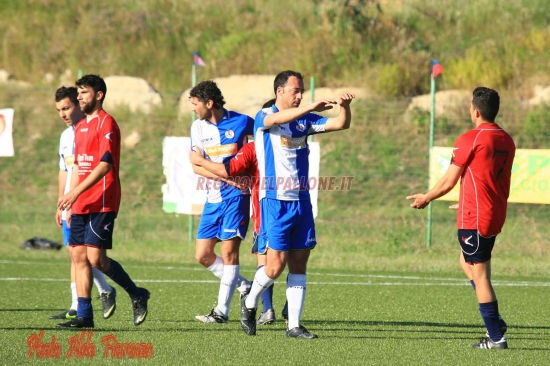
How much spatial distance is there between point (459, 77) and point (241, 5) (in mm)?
7826

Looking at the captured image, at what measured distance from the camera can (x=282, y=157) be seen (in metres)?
7.06

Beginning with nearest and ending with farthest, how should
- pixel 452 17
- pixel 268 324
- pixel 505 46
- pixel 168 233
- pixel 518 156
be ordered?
pixel 268 324 → pixel 518 156 → pixel 168 233 → pixel 505 46 → pixel 452 17

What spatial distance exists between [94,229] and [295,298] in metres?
1.72

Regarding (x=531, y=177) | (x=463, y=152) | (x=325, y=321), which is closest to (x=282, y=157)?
(x=463, y=152)

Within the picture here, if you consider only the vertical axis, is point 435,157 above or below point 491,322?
above

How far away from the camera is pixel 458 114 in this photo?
18141 mm

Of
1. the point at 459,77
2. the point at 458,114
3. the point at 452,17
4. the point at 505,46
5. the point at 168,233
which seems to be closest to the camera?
the point at 168,233

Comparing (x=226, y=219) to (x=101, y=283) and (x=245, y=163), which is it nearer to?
(x=245, y=163)

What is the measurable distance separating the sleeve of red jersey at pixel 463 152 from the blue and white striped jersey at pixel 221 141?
225 cm

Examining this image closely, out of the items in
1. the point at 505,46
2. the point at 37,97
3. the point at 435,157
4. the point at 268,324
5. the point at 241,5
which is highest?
the point at 241,5

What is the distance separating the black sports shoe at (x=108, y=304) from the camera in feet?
24.7

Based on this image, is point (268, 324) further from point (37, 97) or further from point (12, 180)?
point (37, 97)

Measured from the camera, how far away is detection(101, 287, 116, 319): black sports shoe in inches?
296

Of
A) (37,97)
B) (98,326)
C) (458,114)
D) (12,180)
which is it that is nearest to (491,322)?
(98,326)
